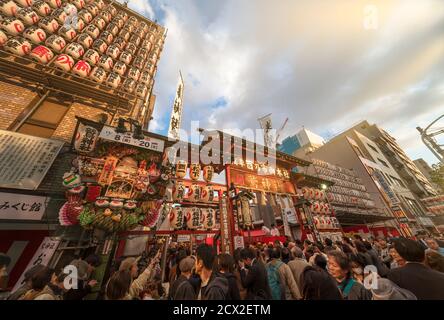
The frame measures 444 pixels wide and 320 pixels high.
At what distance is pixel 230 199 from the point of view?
392 inches

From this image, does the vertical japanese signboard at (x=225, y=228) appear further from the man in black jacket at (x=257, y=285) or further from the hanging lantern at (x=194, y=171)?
the man in black jacket at (x=257, y=285)

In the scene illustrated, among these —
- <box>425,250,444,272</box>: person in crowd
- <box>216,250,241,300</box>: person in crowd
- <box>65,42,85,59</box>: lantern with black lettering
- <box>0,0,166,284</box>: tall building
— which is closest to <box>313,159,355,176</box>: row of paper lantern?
<box>425,250,444,272</box>: person in crowd

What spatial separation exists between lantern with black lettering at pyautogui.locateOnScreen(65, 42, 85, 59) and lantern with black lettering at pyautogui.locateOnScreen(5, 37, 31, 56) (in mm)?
1523

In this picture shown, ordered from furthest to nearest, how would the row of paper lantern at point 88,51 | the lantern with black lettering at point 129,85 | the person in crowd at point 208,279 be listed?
the lantern with black lettering at point 129,85 → the row of paper lantern at point 88,51 → the person in crowd at point 208,279

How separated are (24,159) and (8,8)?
8.29m

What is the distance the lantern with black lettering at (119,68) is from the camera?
35.6 ft

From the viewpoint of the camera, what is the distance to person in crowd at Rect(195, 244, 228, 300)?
2.42m

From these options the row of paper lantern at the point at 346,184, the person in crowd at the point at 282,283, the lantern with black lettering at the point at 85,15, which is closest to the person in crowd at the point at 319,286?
the person in crowd at the point at 282,283

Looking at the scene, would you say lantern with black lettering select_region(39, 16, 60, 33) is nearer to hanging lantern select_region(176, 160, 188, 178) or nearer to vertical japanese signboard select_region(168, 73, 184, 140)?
vertical japanese signboard select_region(168, 73, 184, 140)

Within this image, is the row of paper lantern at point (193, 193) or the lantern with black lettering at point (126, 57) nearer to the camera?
the row of paper lantern at point (193, 193)

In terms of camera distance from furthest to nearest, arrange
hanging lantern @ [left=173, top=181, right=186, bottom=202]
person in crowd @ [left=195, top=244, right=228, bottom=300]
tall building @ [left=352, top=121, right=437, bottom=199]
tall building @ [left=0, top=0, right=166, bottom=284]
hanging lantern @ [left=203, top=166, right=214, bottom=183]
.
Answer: tall building @ [left=352, top=121, right=437, bottom=199], hanging lantern @ [left=203, top=166, right=214, bottom=183], hanging lantern @ [left=173, top=181, right=186, bottom=202], tall building @ [left=0, top=0, right=166, bottom=284], person in crowd @ [left=195, top=244, right=228, bottom=300]

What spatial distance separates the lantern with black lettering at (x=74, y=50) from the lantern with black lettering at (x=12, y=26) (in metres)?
1.70
